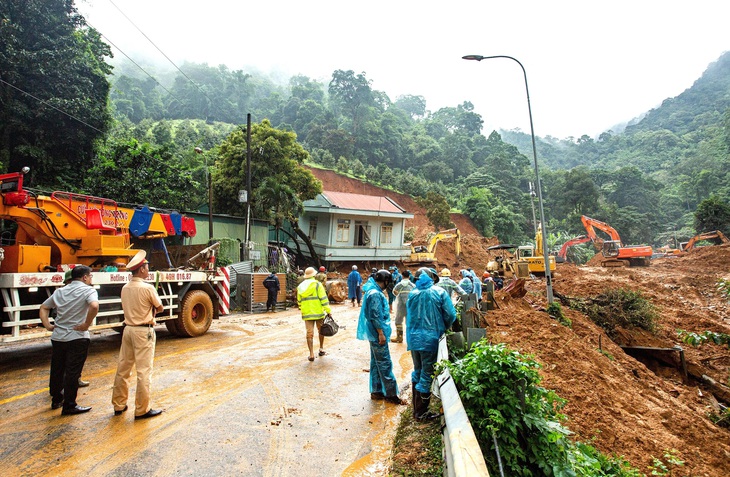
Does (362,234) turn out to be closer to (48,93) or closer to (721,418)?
(48,93)

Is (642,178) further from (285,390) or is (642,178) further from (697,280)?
(285,390)

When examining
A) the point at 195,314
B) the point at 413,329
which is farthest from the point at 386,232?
the point at 413,329

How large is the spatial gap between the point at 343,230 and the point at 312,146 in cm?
3049

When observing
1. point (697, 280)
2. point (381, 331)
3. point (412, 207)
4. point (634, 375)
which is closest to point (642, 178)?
point (412, 207)

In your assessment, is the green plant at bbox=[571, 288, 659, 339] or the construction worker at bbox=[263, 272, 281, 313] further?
the construction worker at bbox=[263, 272, 281, 313]

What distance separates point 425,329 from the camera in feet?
15.4

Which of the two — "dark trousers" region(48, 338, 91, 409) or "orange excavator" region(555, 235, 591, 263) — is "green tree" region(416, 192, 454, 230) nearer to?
"orange excavator" region(555, 235, 591, 263)

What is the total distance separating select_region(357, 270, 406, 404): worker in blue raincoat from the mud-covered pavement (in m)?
0.18

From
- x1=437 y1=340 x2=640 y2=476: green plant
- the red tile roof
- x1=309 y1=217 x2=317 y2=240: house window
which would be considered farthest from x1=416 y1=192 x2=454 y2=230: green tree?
x1=437 y1=340 x2=640 y2=476: green plant

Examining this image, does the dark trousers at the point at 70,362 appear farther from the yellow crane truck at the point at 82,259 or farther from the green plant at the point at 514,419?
the green plant at the point at 514,419

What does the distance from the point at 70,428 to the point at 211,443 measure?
1607 millimetres

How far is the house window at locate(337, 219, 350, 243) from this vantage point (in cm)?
2803

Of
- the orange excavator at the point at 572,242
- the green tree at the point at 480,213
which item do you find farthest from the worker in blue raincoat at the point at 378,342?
the green tree at the point at 480,213

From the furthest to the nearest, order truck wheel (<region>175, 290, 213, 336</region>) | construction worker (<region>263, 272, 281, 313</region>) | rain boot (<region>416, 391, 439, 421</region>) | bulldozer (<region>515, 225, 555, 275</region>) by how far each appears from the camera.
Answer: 1. bulldozer (<region>515, 225, 555, 275</region>)
2. construction worker (<region>263, 272, 281, 313</region>)
3. truck wheel (<region>175, 290, 213, 336</region>)
4. rain boot (<region>416, 391, 439, 421</region>)
